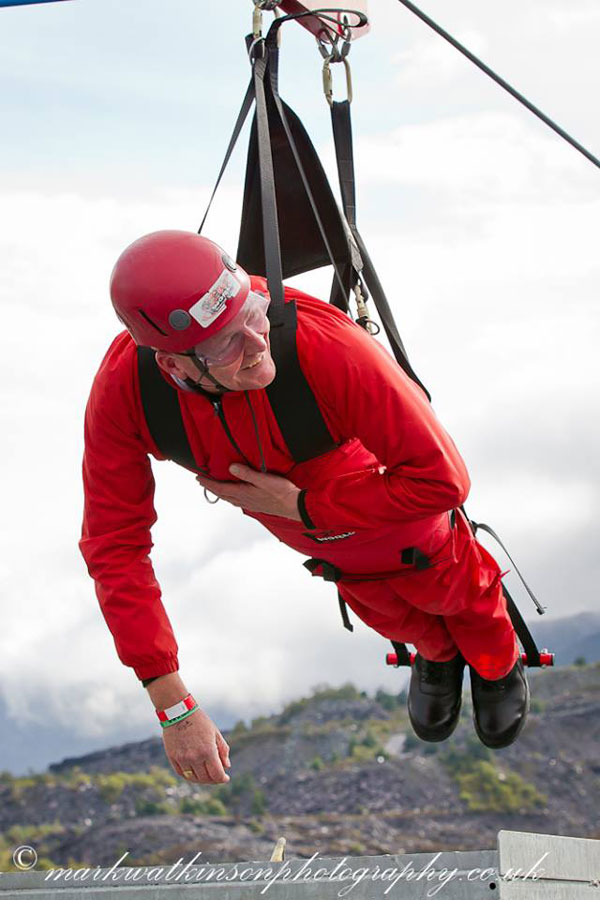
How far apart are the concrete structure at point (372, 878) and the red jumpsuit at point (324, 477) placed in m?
0.54

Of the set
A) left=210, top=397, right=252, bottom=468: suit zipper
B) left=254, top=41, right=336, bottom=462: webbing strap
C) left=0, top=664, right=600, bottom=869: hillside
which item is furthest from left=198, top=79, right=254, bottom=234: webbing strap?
left=0, top=664, right=600, bottom=869: hillside

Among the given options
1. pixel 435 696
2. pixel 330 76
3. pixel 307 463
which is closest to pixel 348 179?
pixel 330 76

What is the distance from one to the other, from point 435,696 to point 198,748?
3.87ft

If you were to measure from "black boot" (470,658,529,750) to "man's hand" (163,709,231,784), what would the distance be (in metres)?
1.14

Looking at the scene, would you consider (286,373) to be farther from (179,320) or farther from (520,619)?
(520,619)

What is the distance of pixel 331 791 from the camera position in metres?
30.6

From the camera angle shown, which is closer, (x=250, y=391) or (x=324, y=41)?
(x=250, y=391)

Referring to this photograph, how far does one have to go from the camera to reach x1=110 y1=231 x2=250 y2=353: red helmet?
228 cm

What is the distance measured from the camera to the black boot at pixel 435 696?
12.0 ft

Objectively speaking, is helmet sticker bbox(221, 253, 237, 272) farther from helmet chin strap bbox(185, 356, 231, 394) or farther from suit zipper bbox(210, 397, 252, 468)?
suit zipper bbox(210, 397, 252, 468)

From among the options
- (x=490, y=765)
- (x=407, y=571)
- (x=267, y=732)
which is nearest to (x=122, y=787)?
(x=267, y=732)

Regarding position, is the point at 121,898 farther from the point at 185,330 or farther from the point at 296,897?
the point at 185,330

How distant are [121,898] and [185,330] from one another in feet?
4.34

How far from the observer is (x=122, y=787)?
31781 mm
